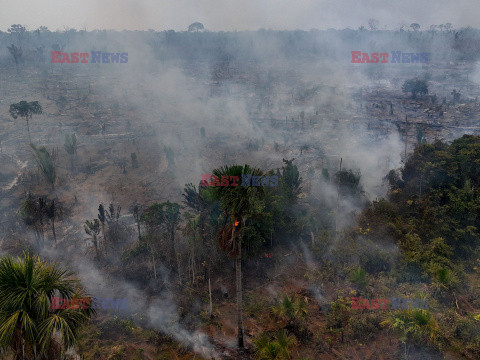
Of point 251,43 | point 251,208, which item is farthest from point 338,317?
point 251,43

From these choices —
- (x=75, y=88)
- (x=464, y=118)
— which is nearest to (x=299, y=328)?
(x=464, y=118)

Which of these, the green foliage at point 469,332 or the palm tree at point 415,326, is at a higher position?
the palm tree at point 415,326

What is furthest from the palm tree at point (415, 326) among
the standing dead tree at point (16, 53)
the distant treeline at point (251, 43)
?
the distant treeline at point (251, 43)

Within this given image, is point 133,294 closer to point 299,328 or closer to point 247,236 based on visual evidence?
point 247,236

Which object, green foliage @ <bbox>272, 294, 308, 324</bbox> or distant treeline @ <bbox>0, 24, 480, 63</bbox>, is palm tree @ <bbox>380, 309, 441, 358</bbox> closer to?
green foliage @ <bbox>272, 294, 308, 324</bbox>

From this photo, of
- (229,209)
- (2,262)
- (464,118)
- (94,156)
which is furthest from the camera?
(464,118)

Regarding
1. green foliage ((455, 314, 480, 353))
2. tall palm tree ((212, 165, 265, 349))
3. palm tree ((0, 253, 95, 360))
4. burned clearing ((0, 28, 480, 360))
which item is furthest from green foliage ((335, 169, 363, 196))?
palm tree ((0, 253, 95, 360))

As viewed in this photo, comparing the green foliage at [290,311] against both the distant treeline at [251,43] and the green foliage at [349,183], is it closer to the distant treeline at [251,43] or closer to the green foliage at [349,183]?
the green foliage at [349,183]

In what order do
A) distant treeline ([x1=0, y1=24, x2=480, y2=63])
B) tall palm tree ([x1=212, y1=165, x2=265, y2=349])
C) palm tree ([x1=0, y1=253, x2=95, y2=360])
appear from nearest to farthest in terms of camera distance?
1. palm tree ([x1=0, y1=253, x2=95, y2=360])
2. tall palm tree ([x1=212, y1=165, x2=265, y2=349])
3. distant treeline ([x1=0, y1=24, x2=480, y2=63])
